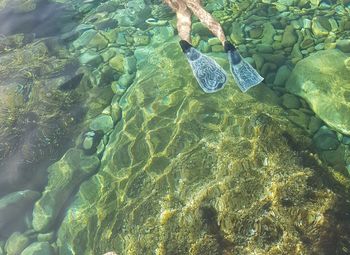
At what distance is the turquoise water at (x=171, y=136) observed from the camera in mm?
4004

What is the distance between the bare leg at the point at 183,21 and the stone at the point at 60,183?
88.9 inches

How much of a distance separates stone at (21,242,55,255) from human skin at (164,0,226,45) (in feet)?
11.3

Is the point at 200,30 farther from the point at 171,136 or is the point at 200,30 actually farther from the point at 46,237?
the point at 46,237

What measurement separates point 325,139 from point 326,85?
89cm

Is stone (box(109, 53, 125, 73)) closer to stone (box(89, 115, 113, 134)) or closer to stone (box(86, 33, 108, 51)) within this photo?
stone (box(86, 33, 108, 51))

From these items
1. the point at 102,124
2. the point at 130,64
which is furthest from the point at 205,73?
the point at 130,64

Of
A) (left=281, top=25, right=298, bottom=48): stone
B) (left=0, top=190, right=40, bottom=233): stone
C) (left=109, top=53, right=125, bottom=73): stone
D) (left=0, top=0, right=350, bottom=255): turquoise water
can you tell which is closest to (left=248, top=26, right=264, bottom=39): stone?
(left=0, top=0, right=350, bottom=255): turquoise water

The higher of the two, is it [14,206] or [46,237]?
[14,206]

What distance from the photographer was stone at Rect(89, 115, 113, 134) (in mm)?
5863

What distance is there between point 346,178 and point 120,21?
5075mm

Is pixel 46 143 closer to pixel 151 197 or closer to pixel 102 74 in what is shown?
pixel 102 74

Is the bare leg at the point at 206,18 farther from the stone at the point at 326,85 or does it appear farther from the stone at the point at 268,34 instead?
the stone at the point at 326,85

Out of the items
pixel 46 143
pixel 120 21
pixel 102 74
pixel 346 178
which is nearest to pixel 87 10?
pixel 120 21

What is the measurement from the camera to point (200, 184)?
441 centimetres
